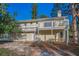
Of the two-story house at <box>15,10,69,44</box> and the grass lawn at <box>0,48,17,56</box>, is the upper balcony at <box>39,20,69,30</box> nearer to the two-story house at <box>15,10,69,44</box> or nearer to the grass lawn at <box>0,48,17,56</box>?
the two-story house at <box>15,10,69,44</box>

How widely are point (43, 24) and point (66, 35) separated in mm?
411

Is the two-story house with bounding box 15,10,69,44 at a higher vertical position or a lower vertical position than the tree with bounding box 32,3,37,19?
lower

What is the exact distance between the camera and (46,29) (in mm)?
7812

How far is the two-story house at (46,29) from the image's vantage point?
7789mm

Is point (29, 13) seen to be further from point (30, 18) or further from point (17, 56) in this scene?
point (17, 56)

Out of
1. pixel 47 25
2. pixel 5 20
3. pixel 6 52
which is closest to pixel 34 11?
pixel 47 25

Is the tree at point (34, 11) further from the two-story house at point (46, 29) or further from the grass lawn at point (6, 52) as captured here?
the grass lawn at point (6, 52)

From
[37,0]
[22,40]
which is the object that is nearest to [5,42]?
[22,40]

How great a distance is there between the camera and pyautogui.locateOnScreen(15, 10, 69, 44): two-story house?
7.79 meters

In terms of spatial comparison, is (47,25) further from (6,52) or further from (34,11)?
(6,52)

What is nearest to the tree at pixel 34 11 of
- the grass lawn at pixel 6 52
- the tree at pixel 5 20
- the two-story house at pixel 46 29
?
the two-story house at pixel 46 29

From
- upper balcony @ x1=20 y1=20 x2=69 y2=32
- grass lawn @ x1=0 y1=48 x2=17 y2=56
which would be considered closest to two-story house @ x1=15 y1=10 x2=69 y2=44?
upper balcony @ x1=20 y1=20 x2=69 y2=32

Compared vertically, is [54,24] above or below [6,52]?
above

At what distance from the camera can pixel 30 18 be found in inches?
309
